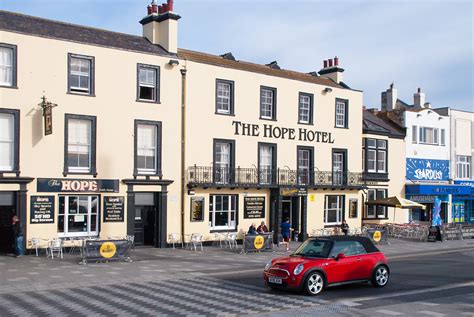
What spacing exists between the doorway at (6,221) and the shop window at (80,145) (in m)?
2.44

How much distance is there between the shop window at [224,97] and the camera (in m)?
28.1

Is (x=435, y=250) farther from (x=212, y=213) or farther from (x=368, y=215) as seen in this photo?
(x=212, y=213)

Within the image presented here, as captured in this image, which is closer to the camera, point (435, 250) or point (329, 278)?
point (329, 278)

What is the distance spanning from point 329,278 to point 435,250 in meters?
15.6

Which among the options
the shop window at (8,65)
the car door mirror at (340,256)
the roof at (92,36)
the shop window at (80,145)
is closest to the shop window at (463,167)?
the roof at (92,36)

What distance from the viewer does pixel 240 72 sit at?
1130 inches

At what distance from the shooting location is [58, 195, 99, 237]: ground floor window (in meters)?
23.6

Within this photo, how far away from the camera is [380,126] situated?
37.8m

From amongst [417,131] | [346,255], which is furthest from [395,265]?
[417,131]

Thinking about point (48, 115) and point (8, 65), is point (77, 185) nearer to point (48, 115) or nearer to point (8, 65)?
point (48, 115)

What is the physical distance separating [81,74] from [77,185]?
4651 millimetres

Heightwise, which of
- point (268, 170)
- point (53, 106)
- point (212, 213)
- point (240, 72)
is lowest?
point (212, 213)

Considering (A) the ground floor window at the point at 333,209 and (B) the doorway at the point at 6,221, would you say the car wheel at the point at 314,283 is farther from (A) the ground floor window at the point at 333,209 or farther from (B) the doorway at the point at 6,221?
(A) the ground floor window at the point at 333,209

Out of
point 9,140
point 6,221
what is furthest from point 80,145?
point 6,221
